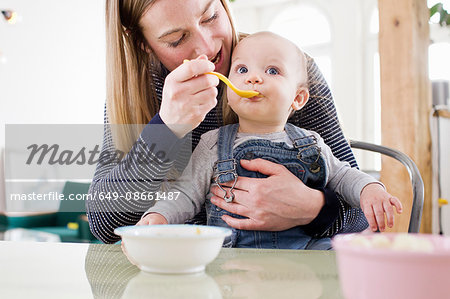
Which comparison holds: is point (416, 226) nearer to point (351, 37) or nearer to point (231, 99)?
point (231, 99)

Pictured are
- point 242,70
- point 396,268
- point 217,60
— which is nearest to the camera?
point 396,268

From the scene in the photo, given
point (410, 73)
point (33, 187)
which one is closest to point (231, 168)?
point (410, 73)

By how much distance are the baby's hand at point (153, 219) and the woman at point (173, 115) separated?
139 mm

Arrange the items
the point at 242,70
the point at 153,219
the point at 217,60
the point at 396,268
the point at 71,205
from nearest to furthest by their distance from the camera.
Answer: the point at 396,268
the point at 153,219
the point at 242,70
the point at 217,60
the point at 71,205

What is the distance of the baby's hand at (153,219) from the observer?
37.6 inches

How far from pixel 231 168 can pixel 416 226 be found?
473mm

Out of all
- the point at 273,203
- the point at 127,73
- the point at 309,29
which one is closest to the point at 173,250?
the point at 273,203

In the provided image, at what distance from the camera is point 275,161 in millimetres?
1149

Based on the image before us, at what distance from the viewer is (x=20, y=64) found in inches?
189

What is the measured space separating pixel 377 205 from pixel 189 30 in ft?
2.25

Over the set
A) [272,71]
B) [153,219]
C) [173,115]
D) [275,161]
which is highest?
[272,71]

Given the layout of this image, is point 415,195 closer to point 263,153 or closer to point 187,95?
point 263,153

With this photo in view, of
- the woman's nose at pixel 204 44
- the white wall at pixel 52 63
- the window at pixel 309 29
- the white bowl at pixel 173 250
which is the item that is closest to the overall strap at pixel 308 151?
the woman's nose at pixel 204 44

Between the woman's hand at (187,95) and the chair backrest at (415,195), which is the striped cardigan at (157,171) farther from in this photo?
the chair backrest at (415,195)
